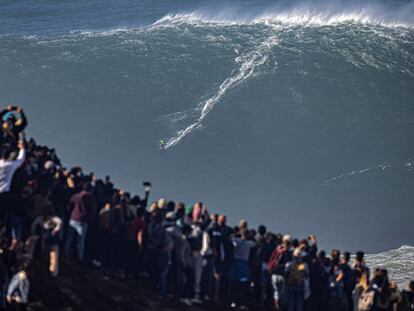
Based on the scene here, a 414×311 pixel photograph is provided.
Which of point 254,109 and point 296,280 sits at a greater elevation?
point 254,109

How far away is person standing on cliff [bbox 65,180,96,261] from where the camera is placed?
23094 millimetres

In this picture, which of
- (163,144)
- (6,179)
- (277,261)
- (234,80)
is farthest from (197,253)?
(234,80)

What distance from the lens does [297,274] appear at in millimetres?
24234

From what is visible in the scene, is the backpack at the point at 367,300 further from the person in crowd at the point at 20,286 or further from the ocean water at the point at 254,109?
the ocean water at the point at 254,109

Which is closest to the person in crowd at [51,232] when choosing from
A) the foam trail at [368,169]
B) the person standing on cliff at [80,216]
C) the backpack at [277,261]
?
the person standing on cliff at [80,216]

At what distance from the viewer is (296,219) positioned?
5500 cm

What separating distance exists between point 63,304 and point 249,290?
17.3 ft

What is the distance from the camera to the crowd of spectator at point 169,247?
2245cm

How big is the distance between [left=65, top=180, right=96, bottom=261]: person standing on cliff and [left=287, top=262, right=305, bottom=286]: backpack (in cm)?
464

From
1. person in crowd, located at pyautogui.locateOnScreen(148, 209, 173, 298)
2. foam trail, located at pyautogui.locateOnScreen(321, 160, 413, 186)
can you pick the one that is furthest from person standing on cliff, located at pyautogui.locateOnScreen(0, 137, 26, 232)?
foam trail, located at pyautogui.locateOnScreen(321, 160, 413, 186)

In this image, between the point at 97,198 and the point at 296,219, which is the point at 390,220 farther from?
the point at 97,198

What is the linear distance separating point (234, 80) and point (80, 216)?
128ft

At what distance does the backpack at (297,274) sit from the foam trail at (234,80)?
3473 centimetres

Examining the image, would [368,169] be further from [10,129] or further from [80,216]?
[80,216]
